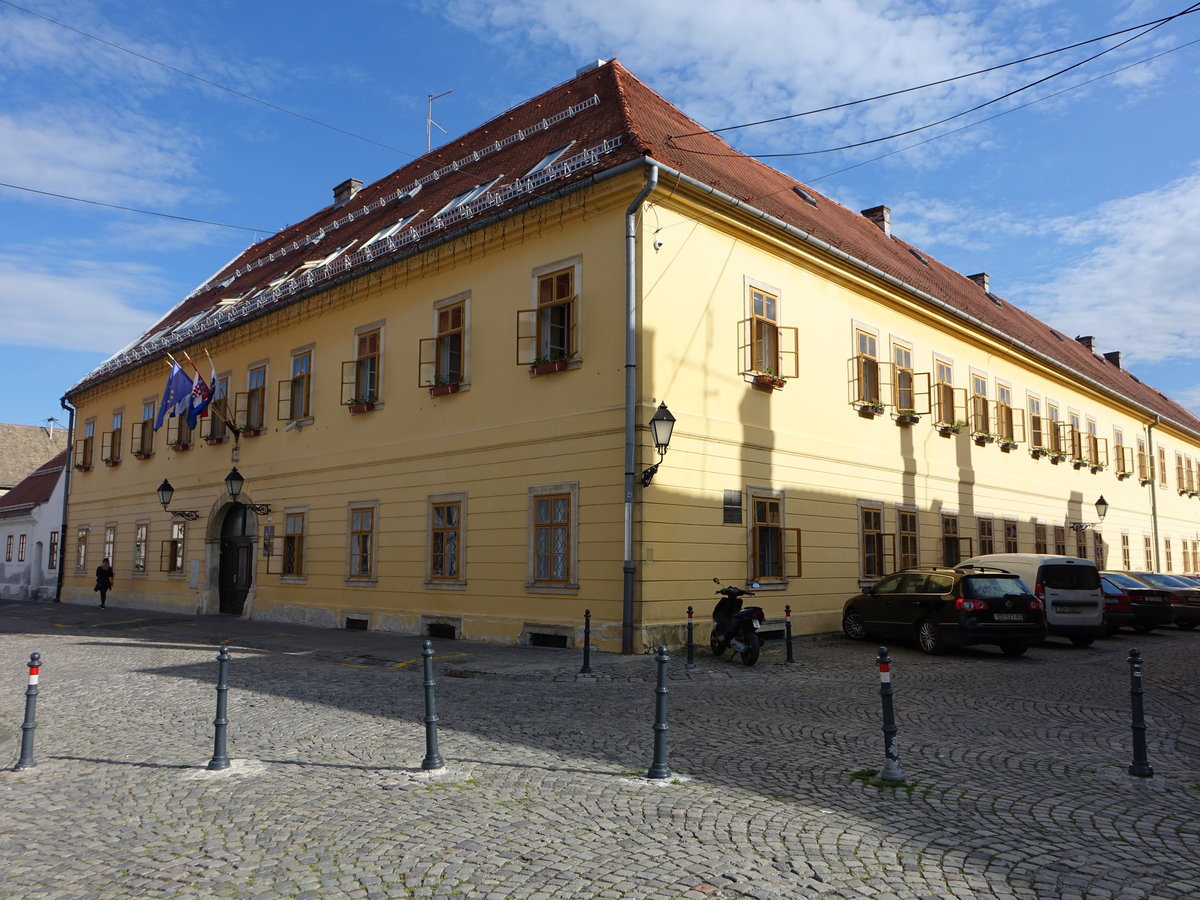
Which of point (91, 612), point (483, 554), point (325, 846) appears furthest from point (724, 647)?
point (91, 612)

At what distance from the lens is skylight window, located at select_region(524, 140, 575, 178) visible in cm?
1811

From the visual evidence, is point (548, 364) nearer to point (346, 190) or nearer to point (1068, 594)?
point (1068, 594)

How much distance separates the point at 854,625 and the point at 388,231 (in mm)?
14223

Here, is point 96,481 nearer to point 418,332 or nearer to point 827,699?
point 418,332

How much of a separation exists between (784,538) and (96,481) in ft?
87.5

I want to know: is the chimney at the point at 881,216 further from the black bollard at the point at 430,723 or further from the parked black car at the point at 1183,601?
the black bollard at the point at 430,723

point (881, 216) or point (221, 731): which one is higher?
point (881, 216)

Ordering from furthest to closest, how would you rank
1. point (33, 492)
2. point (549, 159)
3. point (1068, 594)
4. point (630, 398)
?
point (33, 492), point (549, 159), point (1068, 594), point (630, 398)

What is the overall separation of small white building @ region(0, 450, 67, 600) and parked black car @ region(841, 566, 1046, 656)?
106ft

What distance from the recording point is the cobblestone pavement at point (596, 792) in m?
5.04

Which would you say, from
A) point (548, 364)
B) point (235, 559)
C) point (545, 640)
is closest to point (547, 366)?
point (548, 364)

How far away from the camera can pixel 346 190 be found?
34.0m

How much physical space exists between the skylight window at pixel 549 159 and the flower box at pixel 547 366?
3.79 m

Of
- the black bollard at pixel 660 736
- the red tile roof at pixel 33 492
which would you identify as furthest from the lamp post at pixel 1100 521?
the red tile roof at pixel 33 492
